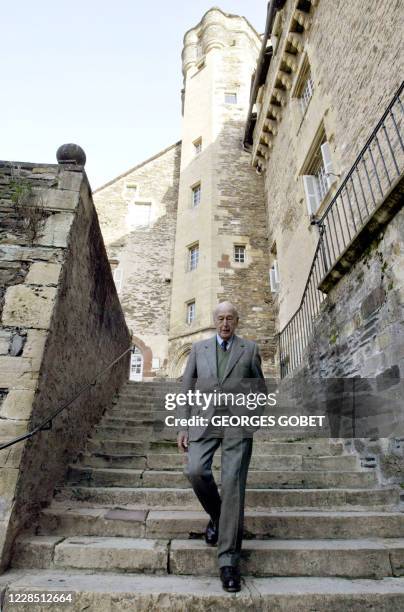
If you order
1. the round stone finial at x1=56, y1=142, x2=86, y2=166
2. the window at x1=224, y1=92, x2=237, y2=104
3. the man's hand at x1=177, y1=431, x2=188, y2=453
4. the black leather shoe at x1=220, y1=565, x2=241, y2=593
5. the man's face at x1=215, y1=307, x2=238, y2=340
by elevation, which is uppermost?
the window at x1=224, y1=92, x2=237, y2=104

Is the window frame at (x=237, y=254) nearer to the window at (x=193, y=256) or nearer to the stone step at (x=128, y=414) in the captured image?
the window at (x=193, y=256)

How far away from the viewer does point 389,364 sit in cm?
315

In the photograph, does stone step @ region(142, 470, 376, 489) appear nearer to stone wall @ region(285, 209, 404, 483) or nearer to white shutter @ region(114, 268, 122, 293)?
stone wall @ region(285, 209, 404, 483)

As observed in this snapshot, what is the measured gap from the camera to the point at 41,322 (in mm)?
2787

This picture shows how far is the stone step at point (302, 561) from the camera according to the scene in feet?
A: 7.27

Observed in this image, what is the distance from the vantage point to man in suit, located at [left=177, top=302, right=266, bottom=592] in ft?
6.70

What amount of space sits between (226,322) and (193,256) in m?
11.2

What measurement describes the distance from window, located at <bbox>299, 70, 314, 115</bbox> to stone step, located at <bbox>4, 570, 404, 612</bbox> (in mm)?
9706

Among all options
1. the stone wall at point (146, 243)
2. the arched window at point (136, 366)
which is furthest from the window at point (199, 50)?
the arched window at point (136, 366)

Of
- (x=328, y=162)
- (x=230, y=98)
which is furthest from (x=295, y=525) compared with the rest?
(x=230, y=98)

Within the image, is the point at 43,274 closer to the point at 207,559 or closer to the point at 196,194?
the point at 207,559

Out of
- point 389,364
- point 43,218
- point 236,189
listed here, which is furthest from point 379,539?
point 236,189

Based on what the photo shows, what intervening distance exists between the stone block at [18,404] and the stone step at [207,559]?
777 millimetres

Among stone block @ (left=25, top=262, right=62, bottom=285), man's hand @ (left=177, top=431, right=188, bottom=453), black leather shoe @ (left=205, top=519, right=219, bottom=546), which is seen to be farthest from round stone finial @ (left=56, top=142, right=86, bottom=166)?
black leather shoe @ (left=205, top=519, right=219, bottom=546)
